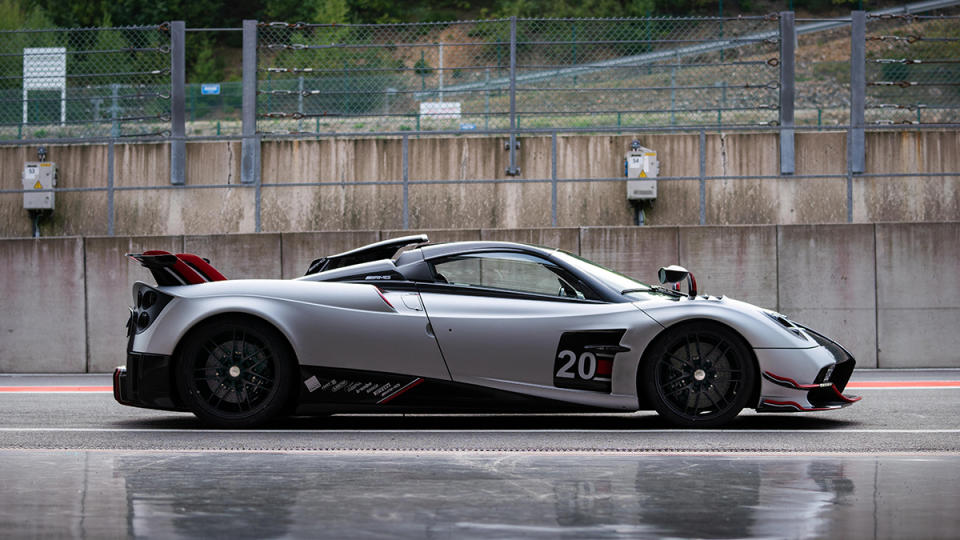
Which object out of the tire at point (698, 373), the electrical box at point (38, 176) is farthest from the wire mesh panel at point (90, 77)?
the tire at point (698, 373)

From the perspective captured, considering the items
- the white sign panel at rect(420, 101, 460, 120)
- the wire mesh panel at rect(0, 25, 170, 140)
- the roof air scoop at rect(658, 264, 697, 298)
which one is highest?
the wire mesh panel at rect(0, 25, 170, 140)

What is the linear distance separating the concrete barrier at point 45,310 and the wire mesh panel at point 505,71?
4687 mm

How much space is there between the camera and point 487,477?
5.59 metres

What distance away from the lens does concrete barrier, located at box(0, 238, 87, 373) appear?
1361 cm

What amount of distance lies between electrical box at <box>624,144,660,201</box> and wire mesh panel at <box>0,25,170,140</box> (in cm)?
717

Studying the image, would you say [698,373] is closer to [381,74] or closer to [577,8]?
[381,74]

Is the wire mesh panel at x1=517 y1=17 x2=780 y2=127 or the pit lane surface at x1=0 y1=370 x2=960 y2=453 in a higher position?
the wire mesh panel at x1=517 y1=17 x2=780 y2=127

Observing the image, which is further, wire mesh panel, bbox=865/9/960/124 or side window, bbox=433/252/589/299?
wire mesh panel, bbox=865/9/960/124

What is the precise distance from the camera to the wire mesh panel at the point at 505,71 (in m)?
18.1

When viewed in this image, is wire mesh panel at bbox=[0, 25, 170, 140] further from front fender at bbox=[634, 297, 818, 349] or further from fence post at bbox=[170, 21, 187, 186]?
front fender at bbox=[634, 297, 818, 349]

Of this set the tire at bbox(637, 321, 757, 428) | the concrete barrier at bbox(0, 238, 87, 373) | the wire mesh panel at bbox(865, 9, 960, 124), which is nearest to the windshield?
the tire at bbox(637, 321, 757, 428)

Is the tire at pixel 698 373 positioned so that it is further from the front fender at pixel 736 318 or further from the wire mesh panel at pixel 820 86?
the wire mesh panel at pixel 820 86

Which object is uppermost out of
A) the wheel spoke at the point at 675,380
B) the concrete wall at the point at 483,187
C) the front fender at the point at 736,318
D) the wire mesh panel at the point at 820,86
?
the wire mesh panel at the point at 820,86

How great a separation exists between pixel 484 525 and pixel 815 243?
958 cm
